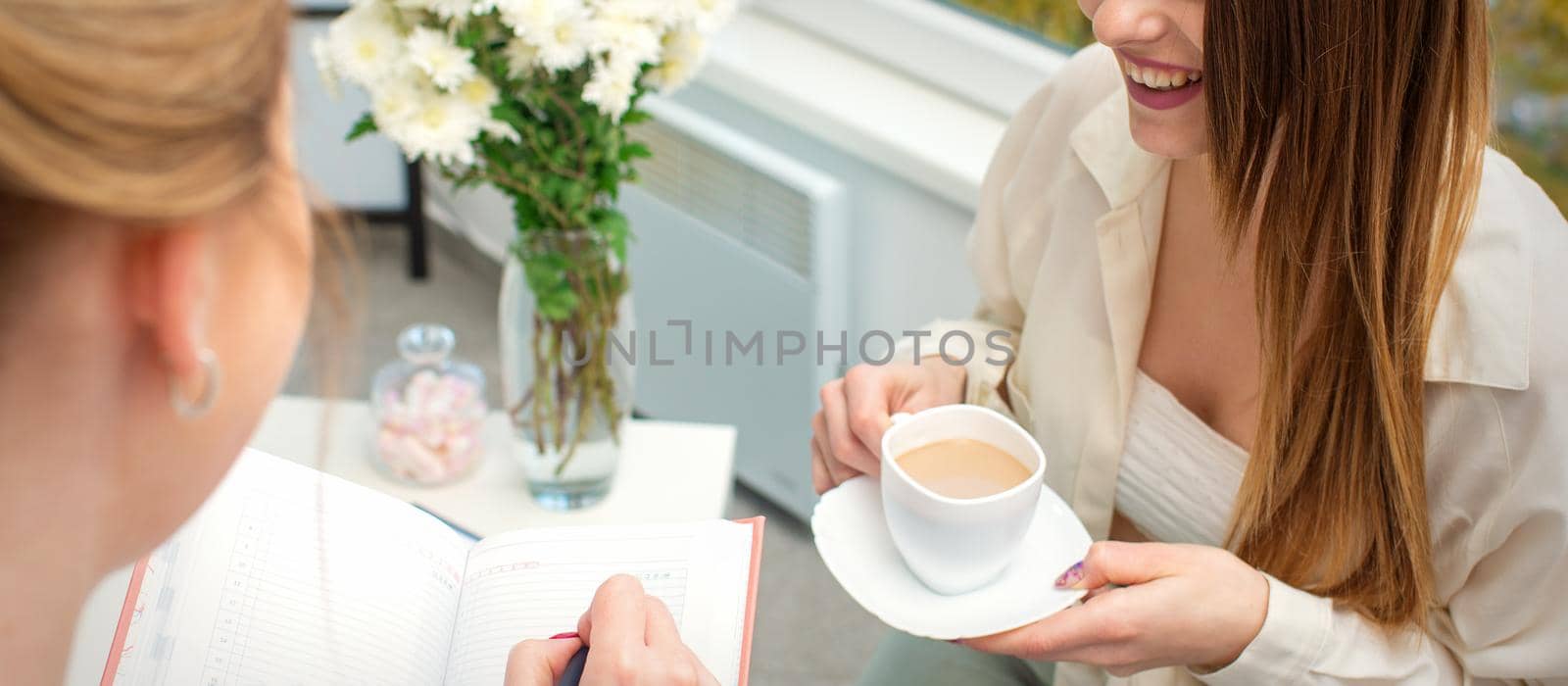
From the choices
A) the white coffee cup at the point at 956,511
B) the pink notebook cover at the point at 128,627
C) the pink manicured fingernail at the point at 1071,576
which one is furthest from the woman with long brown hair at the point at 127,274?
the pink manicured fingernail at the point at 1071,576

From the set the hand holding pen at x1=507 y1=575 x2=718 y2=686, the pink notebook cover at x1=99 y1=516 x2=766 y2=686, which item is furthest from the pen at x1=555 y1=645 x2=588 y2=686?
the pink notebook cover at x1=99 y1=516 x2=766 y2=686

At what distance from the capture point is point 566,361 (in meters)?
1.38

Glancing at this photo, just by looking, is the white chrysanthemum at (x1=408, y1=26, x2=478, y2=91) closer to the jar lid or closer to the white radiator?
the jar lid

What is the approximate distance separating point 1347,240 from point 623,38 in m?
0.61

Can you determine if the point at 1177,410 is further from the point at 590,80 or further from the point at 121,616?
the point at 121,616

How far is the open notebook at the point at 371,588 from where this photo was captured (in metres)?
0.86

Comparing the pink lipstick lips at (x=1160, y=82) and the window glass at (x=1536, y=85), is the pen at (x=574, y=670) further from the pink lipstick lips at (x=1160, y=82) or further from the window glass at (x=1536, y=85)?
the window glass at (x=1536, y=85)

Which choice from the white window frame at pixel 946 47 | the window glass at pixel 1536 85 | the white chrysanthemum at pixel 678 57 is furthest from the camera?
the white window frame at pixel 946 47

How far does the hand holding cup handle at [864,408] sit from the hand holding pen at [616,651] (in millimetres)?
274

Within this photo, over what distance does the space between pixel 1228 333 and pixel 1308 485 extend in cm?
15

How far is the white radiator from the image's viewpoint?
1966 mm

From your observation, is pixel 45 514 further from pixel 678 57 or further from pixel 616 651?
pixel 678 57

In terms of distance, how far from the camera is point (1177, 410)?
110cm

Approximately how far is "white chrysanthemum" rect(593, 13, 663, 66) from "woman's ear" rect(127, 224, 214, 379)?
668 millimetres
